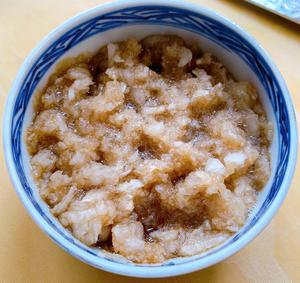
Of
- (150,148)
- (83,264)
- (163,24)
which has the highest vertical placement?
(163,24)

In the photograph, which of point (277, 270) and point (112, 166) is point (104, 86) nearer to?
point (112, 166)

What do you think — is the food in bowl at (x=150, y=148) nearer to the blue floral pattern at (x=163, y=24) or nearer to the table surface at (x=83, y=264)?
the blue floral pattern at (x=163, y=24)

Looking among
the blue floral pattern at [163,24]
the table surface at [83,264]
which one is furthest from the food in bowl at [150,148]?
the table surface at [83,264]

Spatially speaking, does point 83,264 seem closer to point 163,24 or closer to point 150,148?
point 150,148

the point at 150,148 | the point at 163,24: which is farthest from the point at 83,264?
the point at 163,24

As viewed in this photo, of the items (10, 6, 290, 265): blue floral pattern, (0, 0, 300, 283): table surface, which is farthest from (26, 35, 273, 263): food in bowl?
(0, 0, 300, 283): table surface

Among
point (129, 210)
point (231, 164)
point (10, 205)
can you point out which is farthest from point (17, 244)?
point (231, 164)
